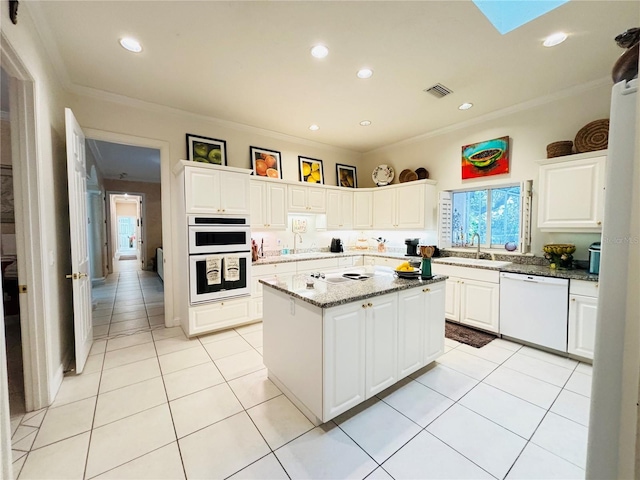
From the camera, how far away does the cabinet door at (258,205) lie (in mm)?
3986

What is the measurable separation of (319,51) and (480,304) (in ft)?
11.3

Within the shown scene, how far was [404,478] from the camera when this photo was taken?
1460mm

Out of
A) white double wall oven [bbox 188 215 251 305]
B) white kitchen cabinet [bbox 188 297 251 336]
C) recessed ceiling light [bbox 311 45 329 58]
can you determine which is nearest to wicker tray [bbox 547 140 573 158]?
recessed ceiling light [bbox 311 45 329 58]

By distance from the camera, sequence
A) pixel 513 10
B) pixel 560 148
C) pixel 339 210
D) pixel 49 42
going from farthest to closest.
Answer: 1. pixel 339 210
2. pixel 560 148
3. pixel 49 42
4. pixel 513 10

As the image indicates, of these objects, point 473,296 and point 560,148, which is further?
point 473,296

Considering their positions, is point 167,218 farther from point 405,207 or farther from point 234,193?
point 405,207

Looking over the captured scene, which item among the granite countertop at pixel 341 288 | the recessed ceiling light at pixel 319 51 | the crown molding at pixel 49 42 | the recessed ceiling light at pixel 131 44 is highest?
the recessed ceiling light at pixel 131 44

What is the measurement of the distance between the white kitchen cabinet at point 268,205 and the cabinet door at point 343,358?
2.56m

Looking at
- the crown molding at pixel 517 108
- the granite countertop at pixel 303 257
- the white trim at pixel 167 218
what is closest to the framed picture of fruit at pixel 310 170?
the granite countertop at pixel 303 257

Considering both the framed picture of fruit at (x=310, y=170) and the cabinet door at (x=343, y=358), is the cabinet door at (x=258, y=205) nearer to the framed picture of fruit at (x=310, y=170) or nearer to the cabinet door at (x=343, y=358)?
the framed picture of fruit at (x=310, y=170)

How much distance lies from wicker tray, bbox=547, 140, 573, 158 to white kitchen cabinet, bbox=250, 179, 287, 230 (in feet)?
11.6

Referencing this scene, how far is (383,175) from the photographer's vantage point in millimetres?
5148

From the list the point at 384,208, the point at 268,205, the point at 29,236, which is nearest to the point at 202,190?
the point at 268,205

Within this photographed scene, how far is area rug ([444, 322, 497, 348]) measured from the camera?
125 inches
